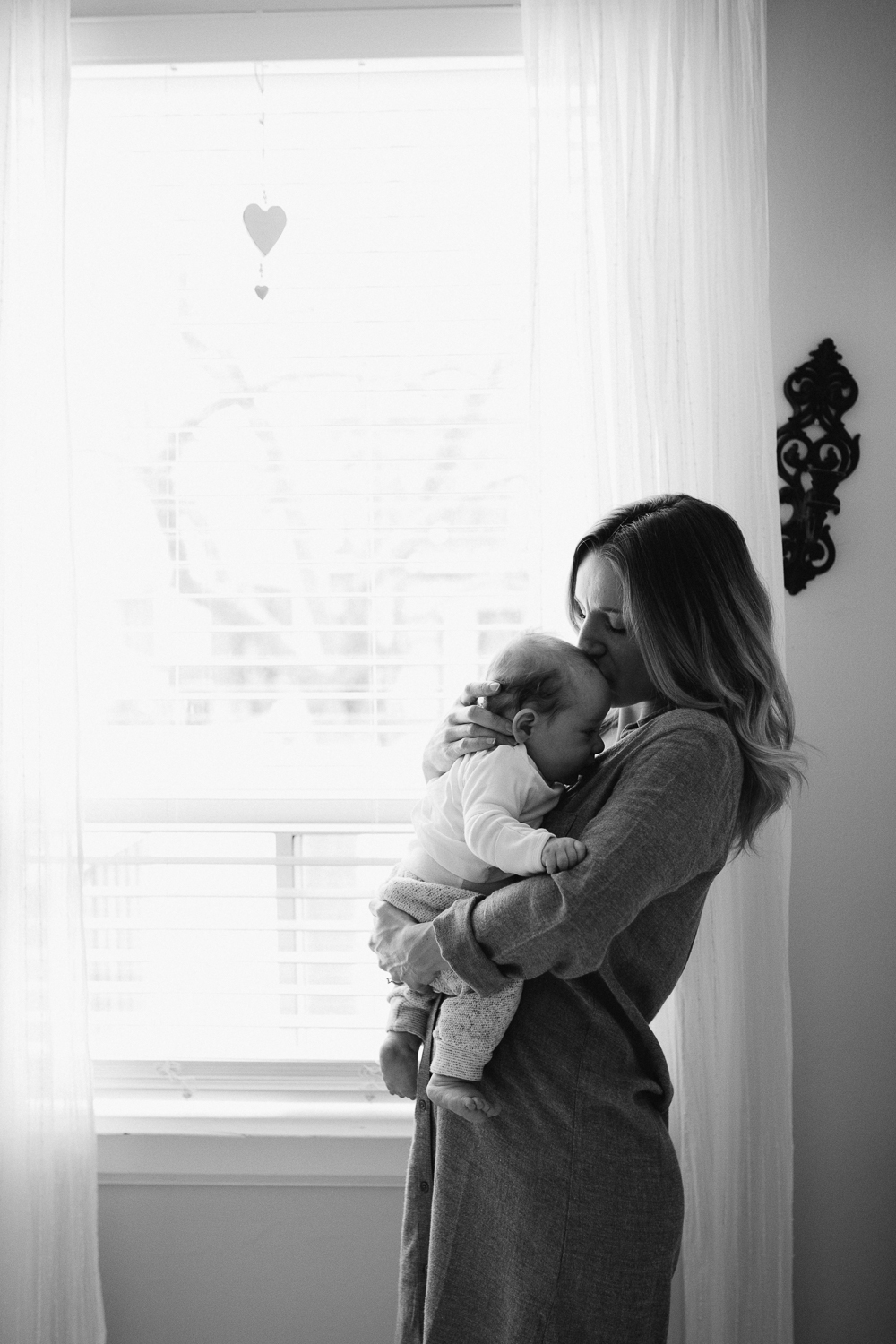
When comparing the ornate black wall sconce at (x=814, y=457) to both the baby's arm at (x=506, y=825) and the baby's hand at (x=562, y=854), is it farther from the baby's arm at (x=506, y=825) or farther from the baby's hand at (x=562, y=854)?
the baby's hand at (x=562, y=854)

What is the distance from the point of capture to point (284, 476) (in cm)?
221

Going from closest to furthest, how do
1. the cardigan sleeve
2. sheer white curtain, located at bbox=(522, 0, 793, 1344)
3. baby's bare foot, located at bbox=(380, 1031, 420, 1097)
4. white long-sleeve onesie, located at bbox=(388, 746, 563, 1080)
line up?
the cardigan sleeve → white long-sleeve onesie, located at bbox=(388, 746, 563, 1080) → baby's bare foot, located at bbox=(380, 1031, 420, 1097) → sheer white curtain, located at bbox=(522, 0, 793, 1344)

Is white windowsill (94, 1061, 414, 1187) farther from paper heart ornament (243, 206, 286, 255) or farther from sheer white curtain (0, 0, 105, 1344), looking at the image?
paper heart ornament (243, 206, 286, 255)

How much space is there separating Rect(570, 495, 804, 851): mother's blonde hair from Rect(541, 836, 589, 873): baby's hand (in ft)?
0.78

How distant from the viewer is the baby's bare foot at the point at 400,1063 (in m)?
1.55

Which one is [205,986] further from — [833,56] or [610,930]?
[833,56]

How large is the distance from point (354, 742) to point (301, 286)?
3.08 ft

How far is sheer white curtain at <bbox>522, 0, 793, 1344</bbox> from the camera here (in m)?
1.91

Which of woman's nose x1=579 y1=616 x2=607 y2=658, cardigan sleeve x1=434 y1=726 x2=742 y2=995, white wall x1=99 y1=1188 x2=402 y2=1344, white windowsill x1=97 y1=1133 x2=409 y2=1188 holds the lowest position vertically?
white wall x1=99 y1=1188 x2=402 y2=1344

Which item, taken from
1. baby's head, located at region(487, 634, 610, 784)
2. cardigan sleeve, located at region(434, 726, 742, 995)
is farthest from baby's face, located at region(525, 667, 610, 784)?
cardigan sleeve, located at region(434, 726, 742, 995)

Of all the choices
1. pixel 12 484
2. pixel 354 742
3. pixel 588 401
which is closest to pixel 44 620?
pixel 12 484

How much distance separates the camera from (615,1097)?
1.34 m

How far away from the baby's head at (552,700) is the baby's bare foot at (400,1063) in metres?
0.46

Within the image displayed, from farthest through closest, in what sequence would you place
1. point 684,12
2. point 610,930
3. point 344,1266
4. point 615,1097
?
point 344,1266, point 684,12, point 615,1097, point 610,930
